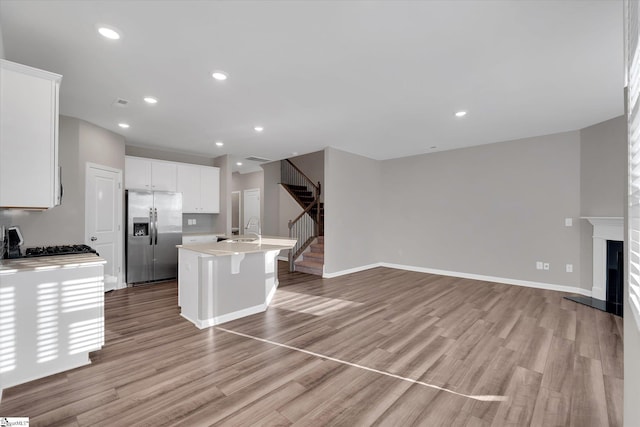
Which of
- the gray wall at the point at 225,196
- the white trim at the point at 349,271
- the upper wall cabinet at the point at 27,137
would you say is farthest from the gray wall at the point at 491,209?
the upper wall cabinet at the point at 27,137

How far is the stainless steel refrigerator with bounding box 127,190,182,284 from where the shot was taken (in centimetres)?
502

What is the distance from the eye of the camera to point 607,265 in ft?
13.4

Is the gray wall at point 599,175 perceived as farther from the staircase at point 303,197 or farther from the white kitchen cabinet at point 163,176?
the white kitchen cabinet at point 163,176

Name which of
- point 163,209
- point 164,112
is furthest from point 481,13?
point 163,209

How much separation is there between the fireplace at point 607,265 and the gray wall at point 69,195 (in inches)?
299

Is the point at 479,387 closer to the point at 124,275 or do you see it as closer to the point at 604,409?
the point at 604,409

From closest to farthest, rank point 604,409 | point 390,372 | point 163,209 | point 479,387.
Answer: point 604,409, point 479,387, point 390,372, point 163,209

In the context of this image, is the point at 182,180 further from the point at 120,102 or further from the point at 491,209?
the point at 491,209

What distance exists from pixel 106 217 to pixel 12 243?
7.05 feet

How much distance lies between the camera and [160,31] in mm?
2119

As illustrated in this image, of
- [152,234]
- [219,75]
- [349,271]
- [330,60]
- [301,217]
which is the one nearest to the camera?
[330,60]

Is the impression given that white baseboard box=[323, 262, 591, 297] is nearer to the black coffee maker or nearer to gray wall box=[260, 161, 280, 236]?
gray wall box=[260, 161, 280, 236]

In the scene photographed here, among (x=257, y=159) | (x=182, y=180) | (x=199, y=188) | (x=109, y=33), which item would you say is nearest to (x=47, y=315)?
(x=109, y=33)

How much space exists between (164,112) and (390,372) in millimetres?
4097
